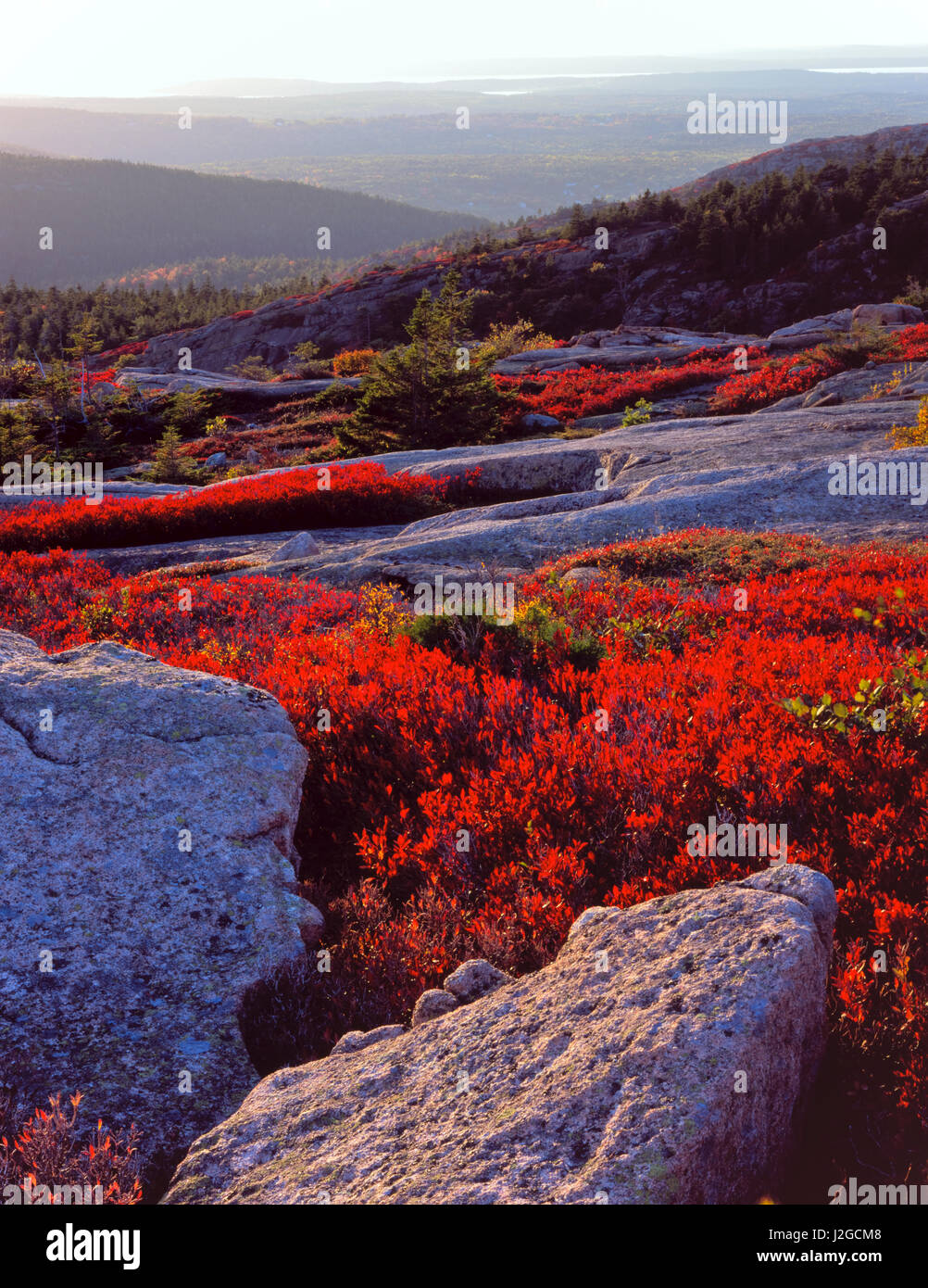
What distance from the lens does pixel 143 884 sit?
154 inches

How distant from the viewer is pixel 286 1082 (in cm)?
303

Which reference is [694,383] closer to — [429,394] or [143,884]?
[429,394]

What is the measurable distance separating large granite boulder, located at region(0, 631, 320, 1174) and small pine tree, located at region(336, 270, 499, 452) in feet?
62.1

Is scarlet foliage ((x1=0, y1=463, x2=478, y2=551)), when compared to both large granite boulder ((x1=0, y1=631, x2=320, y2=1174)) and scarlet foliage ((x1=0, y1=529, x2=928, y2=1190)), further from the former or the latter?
large granite boulder ((x1=0, y1=631, x2=320, y2=1174))

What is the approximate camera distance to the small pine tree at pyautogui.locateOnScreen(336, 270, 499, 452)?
73.8 feet

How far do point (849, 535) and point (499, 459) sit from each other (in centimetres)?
865

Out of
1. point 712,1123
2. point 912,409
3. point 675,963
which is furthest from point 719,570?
point 912,409

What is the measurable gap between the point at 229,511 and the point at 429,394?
32.4 feet

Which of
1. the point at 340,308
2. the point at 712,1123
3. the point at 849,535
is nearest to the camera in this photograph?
the point at 712,1123

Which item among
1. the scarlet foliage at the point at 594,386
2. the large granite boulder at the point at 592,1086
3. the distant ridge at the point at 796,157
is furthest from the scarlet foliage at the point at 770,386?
the distant ridge at the point at 796,157

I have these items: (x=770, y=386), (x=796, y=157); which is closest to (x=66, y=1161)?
(x=770, y=386)

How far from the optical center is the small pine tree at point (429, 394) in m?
22.5

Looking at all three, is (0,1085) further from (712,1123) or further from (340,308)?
(340,308)

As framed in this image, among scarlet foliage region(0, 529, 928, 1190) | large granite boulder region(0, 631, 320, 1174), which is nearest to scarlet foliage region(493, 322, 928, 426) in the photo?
scarlet foliage region(0, 529, 928, 1190)
